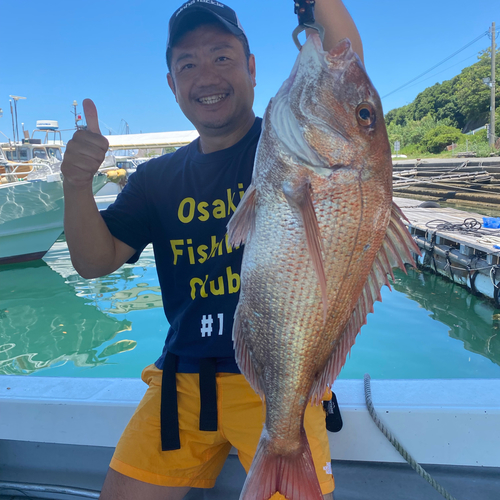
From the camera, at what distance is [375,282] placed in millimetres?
1365

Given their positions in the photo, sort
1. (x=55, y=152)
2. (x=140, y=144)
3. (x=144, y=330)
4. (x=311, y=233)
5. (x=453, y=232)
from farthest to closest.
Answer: (x=55, y=152)
(x=140, y=144)
(x=453, y=232)
(x=144, y=330)
(x=311, y=233)

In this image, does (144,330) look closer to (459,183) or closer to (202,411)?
(202,411)

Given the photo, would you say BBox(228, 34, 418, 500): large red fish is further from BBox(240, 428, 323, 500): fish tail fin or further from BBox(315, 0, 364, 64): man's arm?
BBox(315, 0, 364, 64): man's arm

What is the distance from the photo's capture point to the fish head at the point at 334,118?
1.29 m

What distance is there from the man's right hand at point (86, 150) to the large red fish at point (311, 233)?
632 millimetres

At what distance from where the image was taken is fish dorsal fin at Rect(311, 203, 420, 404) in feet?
4.32

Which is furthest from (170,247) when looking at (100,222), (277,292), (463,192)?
(463,192)

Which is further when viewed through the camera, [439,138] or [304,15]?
[439,138]

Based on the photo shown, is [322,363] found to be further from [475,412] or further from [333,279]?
[475,412]

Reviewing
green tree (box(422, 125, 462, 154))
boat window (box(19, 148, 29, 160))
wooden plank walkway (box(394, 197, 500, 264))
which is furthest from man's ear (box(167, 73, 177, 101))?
green tree (box(422, 125, 462, 154))

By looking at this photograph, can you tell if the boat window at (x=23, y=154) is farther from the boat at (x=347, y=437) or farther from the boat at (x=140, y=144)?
the boat at (x=347, y=437)

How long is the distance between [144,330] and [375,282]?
604cm

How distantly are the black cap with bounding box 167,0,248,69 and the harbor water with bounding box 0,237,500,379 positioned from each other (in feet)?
15.1

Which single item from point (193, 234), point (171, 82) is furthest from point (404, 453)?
Result: point (171, 82)
